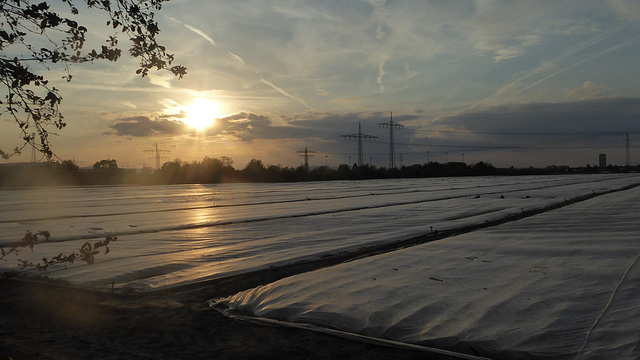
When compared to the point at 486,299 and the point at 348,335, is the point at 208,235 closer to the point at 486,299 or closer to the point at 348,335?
the point at 348,335

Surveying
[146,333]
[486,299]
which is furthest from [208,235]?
[486,299]

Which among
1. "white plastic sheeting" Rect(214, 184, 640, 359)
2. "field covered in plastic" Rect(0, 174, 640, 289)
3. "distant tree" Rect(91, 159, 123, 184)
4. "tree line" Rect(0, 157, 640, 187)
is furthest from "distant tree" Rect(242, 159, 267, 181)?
"white plastic sheeting" Rect(214, 184, 640, 359)

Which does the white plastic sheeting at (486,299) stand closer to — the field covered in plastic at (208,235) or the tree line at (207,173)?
the field covered in plastic at (208,235)

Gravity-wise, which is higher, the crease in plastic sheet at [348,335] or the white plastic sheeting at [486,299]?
the white plastic sheeting at [486,299]

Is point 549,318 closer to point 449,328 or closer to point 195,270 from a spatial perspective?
point 449,328

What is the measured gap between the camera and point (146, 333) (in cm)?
336

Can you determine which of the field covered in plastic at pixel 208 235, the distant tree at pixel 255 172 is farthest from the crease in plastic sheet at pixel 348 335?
the distant tree at pixel 255 172

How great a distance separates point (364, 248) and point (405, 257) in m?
1.15

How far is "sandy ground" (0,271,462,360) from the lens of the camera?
297 cm

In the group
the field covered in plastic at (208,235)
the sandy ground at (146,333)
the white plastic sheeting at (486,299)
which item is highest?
the field covered in plastic at (208,235)

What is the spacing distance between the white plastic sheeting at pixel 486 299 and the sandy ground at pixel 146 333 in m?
0.27

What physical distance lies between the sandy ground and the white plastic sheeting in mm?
267

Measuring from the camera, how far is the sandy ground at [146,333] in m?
2.97

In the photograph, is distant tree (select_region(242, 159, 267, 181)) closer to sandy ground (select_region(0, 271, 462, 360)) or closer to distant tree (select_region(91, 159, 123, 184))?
distant tree (select_region(91, 159, 123, 184))
